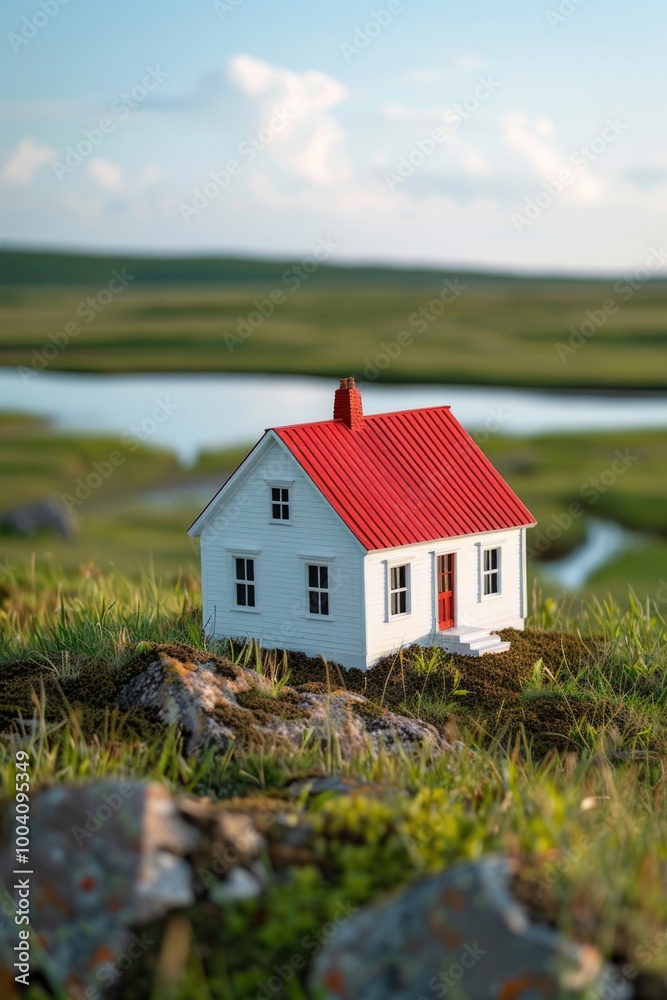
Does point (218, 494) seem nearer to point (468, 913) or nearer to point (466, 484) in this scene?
point (466, 484)

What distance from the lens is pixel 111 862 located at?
6.23 m

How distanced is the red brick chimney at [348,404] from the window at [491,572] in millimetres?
2496

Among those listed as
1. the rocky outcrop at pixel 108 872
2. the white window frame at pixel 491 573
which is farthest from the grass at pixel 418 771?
the white window frame at pixel 491 573

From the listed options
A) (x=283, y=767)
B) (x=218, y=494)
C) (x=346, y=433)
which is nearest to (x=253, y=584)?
(x=218, y=494)

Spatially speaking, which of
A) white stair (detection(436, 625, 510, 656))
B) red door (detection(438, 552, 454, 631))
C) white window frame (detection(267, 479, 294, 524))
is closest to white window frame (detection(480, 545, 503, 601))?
red door (detection(438, 552, 454, 631))

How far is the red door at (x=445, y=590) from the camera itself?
1519 cm

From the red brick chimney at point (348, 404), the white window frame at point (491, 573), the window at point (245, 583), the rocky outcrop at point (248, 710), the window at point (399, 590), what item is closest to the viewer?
the rocky outcrop at point (248, 710)

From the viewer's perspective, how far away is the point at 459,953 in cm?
562

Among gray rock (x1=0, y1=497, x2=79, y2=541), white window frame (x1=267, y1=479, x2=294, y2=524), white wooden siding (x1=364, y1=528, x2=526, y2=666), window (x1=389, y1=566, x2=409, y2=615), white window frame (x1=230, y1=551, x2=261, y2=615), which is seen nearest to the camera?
white wooden siding (x1=364, y1=528, x2=526, y2=666)

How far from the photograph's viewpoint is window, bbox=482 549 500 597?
52.0 ft

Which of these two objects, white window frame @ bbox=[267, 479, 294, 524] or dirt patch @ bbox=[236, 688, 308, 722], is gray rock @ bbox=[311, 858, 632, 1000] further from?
white window frame @ bbox=[267, 479, 294, 524]

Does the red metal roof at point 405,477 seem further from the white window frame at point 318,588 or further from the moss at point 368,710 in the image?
the moss at point 368,710

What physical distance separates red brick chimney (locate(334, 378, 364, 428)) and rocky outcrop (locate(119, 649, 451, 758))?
4.09 meters

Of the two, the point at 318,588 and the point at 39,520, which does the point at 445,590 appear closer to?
the point at 318,588
